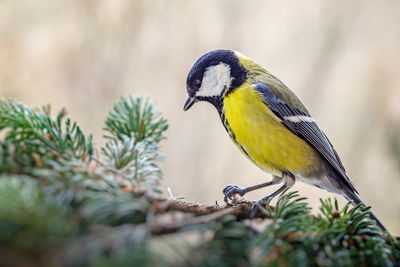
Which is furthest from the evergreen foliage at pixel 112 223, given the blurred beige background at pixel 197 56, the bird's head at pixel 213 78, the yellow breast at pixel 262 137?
the blurred beige background at pixel 197 56

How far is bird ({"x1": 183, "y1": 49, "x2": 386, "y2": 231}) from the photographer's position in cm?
143

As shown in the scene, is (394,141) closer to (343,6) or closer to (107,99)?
(343,6)

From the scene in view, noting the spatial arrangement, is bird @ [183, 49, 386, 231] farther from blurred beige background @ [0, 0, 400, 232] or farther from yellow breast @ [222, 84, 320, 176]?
blurred beige background @ [0, 0, 400, 232]

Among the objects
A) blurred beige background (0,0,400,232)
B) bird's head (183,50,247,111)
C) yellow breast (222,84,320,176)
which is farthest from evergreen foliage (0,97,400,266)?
blurred beige background (0,0,400,232)

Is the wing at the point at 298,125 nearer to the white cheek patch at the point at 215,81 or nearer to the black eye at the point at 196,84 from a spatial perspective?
the white cheek patch at the point at 215,81

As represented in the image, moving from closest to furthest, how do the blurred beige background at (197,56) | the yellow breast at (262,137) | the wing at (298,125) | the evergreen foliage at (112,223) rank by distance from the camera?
the evergreen foliage at (112,223)
the yellow breast at (262,137)
the wing at (298,125)
the blurred beige background at (197,56)

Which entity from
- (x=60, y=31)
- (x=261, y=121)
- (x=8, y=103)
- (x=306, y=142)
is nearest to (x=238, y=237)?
(x=8, y=103)

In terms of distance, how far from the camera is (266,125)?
1.44 m

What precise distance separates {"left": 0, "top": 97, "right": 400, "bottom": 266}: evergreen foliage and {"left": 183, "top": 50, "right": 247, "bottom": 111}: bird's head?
0.82 meters

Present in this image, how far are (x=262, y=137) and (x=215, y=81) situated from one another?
328 millimetres

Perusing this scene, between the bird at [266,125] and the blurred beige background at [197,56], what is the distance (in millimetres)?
834

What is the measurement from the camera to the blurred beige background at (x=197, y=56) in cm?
242

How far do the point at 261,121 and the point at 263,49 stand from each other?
1791 mm

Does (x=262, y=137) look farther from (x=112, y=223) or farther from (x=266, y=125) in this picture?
(x=112, y=223)
